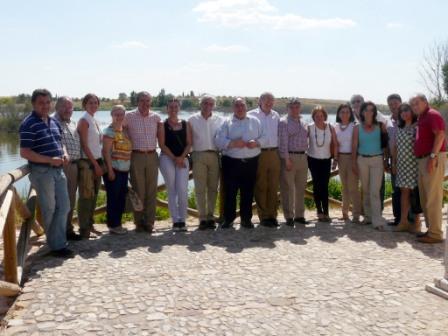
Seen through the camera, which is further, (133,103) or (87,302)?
(133,103)

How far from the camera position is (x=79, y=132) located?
6.00 metres

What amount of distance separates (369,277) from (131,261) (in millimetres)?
2602

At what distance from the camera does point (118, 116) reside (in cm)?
625

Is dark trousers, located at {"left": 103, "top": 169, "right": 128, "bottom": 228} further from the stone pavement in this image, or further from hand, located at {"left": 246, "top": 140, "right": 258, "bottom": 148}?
hand, located at {"left": 246, "top": 140, "right": 258, "bottom": 148}

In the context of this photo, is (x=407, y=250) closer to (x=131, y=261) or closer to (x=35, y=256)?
(x=131, y=261)

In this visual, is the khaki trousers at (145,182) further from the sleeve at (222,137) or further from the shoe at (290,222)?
the shoe at (290,222)

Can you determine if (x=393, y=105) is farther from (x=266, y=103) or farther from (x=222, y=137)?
(x=222, y=137)

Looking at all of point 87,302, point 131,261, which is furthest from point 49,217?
point 87,302

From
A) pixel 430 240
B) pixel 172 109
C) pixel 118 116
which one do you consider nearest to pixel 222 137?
pixel 172 109

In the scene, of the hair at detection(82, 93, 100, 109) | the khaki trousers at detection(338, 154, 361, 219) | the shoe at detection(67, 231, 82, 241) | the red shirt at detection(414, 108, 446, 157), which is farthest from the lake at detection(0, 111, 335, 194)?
the red shirt at detection(414, 108, 446, 157)

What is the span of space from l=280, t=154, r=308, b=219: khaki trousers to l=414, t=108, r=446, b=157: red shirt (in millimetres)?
1672

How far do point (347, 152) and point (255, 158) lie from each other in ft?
4.91

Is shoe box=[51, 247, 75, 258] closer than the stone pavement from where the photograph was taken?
No

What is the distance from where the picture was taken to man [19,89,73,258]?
16.3 feet
